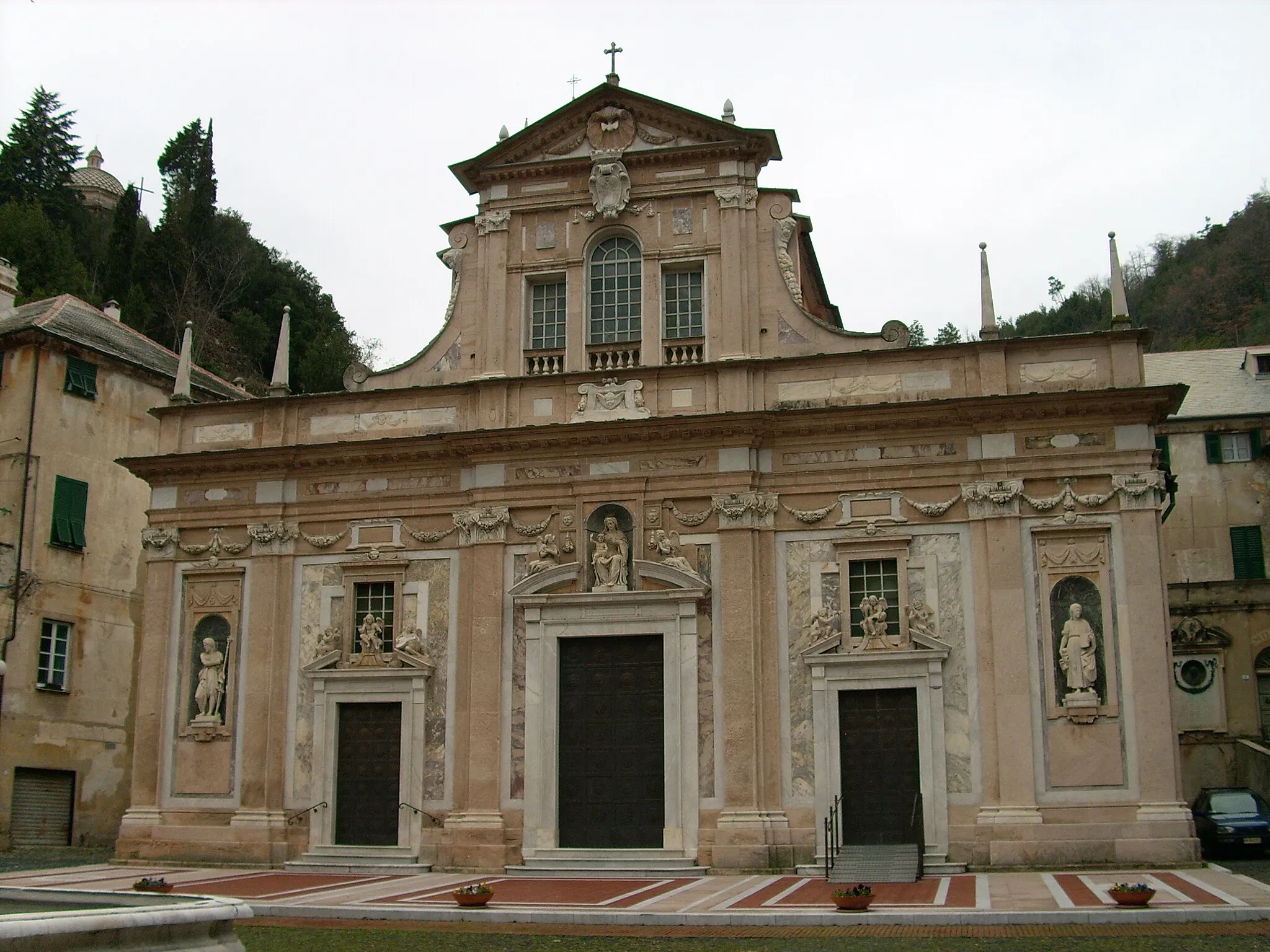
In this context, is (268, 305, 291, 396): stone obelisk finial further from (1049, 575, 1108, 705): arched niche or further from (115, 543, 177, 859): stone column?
(1049, 575, 1108, 705): arched niche

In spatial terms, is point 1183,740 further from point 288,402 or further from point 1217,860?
point 288,402

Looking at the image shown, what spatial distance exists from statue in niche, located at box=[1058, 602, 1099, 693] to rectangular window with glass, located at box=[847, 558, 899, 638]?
99.7 inches

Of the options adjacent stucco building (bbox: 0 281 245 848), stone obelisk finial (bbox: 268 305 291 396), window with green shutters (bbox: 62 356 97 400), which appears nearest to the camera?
stone obelisk finial (bbox: 268 305 291 396)

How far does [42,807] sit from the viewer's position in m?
26.9

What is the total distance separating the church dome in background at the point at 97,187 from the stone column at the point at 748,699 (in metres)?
55.6

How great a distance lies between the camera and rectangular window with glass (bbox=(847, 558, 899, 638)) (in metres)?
20.7

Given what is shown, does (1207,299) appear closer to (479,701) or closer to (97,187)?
(479,701)

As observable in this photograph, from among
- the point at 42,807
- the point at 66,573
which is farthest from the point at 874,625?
the point at 42,807

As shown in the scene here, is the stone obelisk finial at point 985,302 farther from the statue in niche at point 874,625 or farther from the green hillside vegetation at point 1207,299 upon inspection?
the green hillside vegetation at point 1207,299

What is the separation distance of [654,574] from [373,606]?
16.9 feet

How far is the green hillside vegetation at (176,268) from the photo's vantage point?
4931 cm

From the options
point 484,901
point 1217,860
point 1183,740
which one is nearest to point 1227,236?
point 1183,740

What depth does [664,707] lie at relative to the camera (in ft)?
68.9

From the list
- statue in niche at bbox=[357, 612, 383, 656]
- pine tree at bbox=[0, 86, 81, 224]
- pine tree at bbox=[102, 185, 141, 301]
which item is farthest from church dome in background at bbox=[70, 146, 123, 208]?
statue in niche at bbox=[357, 612, 383, 656]
